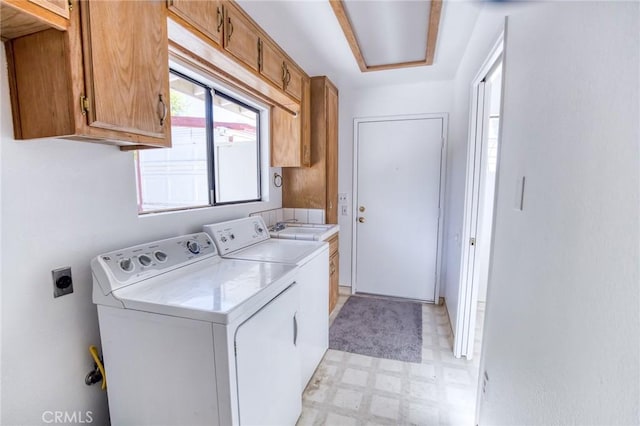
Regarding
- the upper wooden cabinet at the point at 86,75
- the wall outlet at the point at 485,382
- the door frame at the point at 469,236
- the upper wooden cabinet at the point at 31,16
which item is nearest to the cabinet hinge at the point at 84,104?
the upper wooden cabinet at the point at 86,75

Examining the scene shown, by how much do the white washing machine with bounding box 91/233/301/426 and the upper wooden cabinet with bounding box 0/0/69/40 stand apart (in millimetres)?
798

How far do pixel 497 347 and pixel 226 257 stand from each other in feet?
4.86

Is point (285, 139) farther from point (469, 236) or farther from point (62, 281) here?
point (62, 281)

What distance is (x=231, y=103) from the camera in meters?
2.37

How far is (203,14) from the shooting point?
139 centimetres

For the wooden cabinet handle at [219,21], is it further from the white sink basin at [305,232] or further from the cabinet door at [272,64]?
the white sink basin at [305,232]

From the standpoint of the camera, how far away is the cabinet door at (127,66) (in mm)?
939

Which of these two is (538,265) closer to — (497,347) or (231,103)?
(497,347)

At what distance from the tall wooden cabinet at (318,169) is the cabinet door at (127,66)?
1.81 meters

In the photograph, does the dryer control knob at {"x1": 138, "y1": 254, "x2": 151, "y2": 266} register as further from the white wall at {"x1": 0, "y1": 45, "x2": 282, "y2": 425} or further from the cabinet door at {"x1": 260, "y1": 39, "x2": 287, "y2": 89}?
the cabinet door at {"x1": 260, "y1": 39, "x2": 287, "y2": 89}

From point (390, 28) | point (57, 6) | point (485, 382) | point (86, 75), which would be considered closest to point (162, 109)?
point (86, 75)

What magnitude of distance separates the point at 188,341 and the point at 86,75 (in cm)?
95

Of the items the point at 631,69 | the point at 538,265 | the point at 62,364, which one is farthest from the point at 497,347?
the point at 62,364

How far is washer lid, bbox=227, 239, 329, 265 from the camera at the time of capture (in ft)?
5.51
